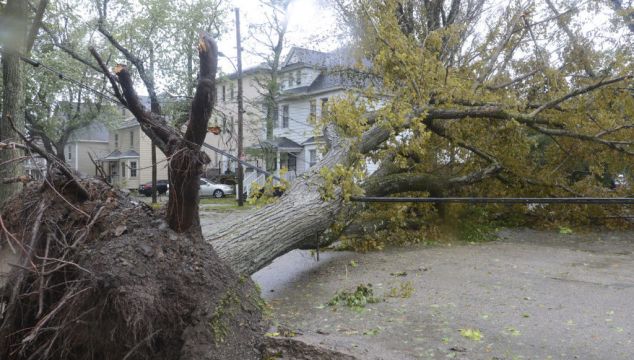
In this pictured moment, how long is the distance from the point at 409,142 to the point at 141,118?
17.3 feet

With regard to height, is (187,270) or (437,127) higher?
(437,127)

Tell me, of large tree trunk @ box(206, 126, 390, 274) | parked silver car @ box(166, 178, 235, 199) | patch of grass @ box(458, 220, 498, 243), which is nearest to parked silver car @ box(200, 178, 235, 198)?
parked silver car @ box(166, 178, 235, 199)

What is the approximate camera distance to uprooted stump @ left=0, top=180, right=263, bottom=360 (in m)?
3.26

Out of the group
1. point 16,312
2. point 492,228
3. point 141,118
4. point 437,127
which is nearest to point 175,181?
point 141,118

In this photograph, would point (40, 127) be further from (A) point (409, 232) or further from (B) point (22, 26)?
(A) point (409, 232)

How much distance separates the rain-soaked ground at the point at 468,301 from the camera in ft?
13.0

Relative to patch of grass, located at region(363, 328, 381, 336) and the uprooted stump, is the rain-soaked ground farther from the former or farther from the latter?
the uprooted stump

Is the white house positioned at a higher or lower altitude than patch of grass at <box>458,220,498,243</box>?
higher

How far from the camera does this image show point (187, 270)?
3699 mm

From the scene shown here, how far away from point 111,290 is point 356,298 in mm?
2597

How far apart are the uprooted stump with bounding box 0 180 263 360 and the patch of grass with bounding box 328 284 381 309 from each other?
141cm

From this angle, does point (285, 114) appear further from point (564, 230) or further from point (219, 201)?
point (564, 230)

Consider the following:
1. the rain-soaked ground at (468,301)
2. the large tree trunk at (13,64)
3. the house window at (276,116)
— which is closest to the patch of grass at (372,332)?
the rain-soaked ground at (468,301)

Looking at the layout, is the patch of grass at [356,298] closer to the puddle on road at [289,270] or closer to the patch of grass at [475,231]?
the puddle on road at [289,270]
